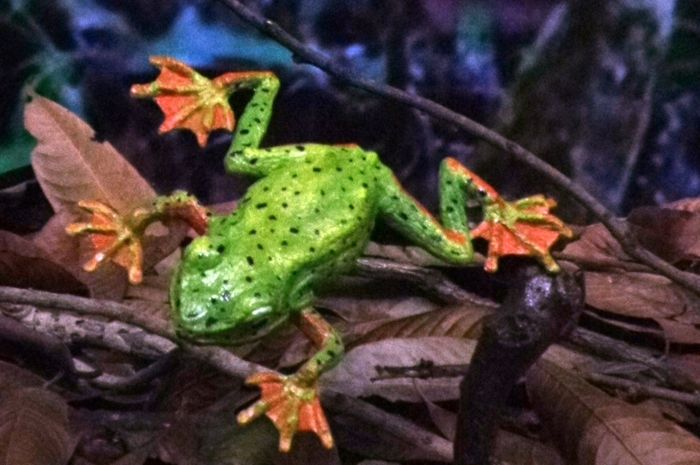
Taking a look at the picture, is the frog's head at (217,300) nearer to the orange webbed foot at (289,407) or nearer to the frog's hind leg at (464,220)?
the orange webbed foot at (289,407)

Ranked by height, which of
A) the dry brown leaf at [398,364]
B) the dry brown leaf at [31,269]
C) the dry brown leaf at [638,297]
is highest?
the dry brown leaf at [638,297]

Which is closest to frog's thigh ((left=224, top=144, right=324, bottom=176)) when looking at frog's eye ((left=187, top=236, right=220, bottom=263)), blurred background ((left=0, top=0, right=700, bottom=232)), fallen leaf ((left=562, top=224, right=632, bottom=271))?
frog's eye ((left=187, top=236, right=220, bottom=263))

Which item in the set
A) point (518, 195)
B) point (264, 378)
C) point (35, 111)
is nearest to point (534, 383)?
point (264, 378)

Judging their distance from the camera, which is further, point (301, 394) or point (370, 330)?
point (370, 330)

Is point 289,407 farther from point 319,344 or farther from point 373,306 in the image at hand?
point 373,306

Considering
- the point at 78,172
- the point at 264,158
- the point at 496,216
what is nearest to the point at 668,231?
the point at 496,216

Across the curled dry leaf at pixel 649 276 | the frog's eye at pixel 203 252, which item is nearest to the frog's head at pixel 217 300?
the frog's eye at pixel 203 252

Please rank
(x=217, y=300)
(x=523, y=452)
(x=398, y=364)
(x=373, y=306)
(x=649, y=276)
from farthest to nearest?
1. (x=649, y=276)
2. (x=373, y=306)
3. (x=398, y=364)
4. (x=523, y=452)
5. (x=217, y=300)
